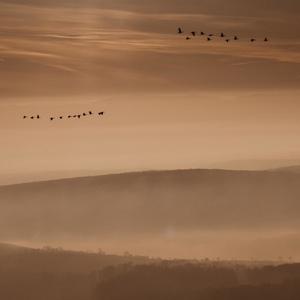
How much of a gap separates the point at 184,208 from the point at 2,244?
94cm

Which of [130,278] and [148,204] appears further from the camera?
[148,204]

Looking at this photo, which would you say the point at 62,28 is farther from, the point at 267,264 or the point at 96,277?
the point at 267,264

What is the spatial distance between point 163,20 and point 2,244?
148 centimetres

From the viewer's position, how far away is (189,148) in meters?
3.29

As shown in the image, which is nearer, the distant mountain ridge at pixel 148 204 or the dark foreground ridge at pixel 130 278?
the dark foreground ridge at pixel 130 278

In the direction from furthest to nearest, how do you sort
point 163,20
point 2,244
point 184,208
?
point 163,20 < point 184,208 < point 2,244

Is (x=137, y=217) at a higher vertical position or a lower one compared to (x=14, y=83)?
lower

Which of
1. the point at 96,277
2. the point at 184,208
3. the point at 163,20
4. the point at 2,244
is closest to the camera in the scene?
the point at 96,277

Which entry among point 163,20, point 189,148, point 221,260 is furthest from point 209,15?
point 221,260

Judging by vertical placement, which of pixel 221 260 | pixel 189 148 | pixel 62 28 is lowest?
pixel 221 260

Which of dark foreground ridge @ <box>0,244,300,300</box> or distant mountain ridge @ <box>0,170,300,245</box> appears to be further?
distant mountain ridge @ <box>0,170,300,245</box>

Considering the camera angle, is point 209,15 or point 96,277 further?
point 209,15

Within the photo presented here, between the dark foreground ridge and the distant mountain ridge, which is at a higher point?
the distant mountain ridge

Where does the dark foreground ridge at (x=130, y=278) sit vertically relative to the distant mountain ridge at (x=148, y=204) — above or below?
below
